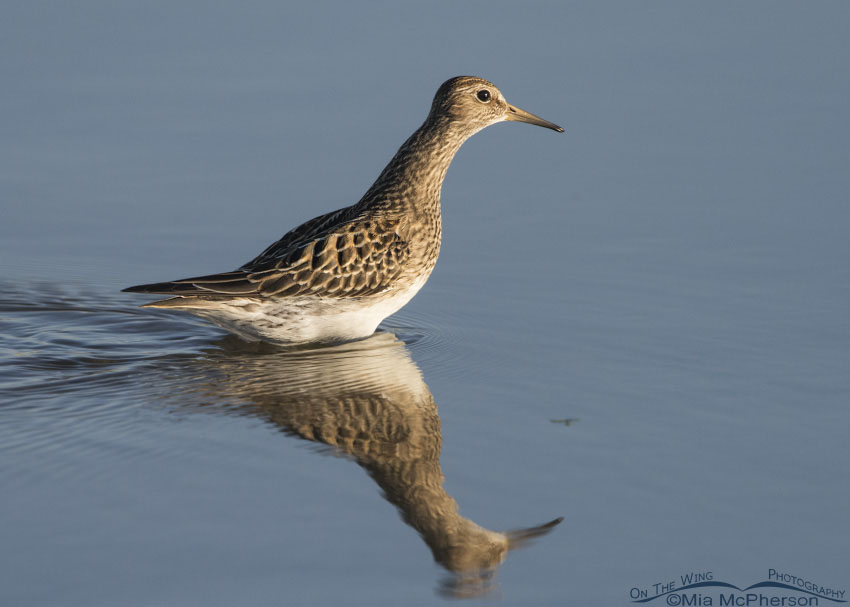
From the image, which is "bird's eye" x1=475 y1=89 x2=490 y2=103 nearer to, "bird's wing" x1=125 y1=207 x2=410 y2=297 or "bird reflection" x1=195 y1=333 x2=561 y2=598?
"bird's wing" x1=125 y1=207 x2=410 y2=297

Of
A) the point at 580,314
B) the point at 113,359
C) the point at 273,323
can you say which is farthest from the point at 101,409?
the point at 580,314

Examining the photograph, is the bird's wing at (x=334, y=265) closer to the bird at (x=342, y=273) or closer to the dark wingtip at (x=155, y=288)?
the bird at (x=342, y=273)

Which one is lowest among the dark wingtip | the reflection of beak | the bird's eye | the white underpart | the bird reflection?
the bird reflection

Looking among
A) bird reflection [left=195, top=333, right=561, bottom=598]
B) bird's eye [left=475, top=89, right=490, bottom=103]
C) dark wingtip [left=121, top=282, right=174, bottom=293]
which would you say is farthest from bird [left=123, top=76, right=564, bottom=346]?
bird's eye [left=475, top=89, right=490, bottom=103]

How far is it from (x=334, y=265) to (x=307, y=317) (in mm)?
445

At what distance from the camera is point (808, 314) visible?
30.8 ft

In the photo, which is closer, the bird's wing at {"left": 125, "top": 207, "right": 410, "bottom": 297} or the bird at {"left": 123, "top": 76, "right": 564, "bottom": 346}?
the bird at {"left": 123, "top": 76, "right": 564, "bottom": 346}

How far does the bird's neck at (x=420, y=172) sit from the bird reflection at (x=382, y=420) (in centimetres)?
107

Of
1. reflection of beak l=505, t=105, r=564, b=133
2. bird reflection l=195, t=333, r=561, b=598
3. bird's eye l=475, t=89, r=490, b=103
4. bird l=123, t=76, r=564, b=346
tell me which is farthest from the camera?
reflection of beak l=505, t=105, r=564, b=133

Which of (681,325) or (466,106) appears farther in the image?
(466,106)

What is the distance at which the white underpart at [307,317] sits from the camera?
9.22 metres

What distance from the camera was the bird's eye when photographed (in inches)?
406

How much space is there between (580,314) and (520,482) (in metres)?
3.02

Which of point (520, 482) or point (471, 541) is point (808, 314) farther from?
point (471, 541)
